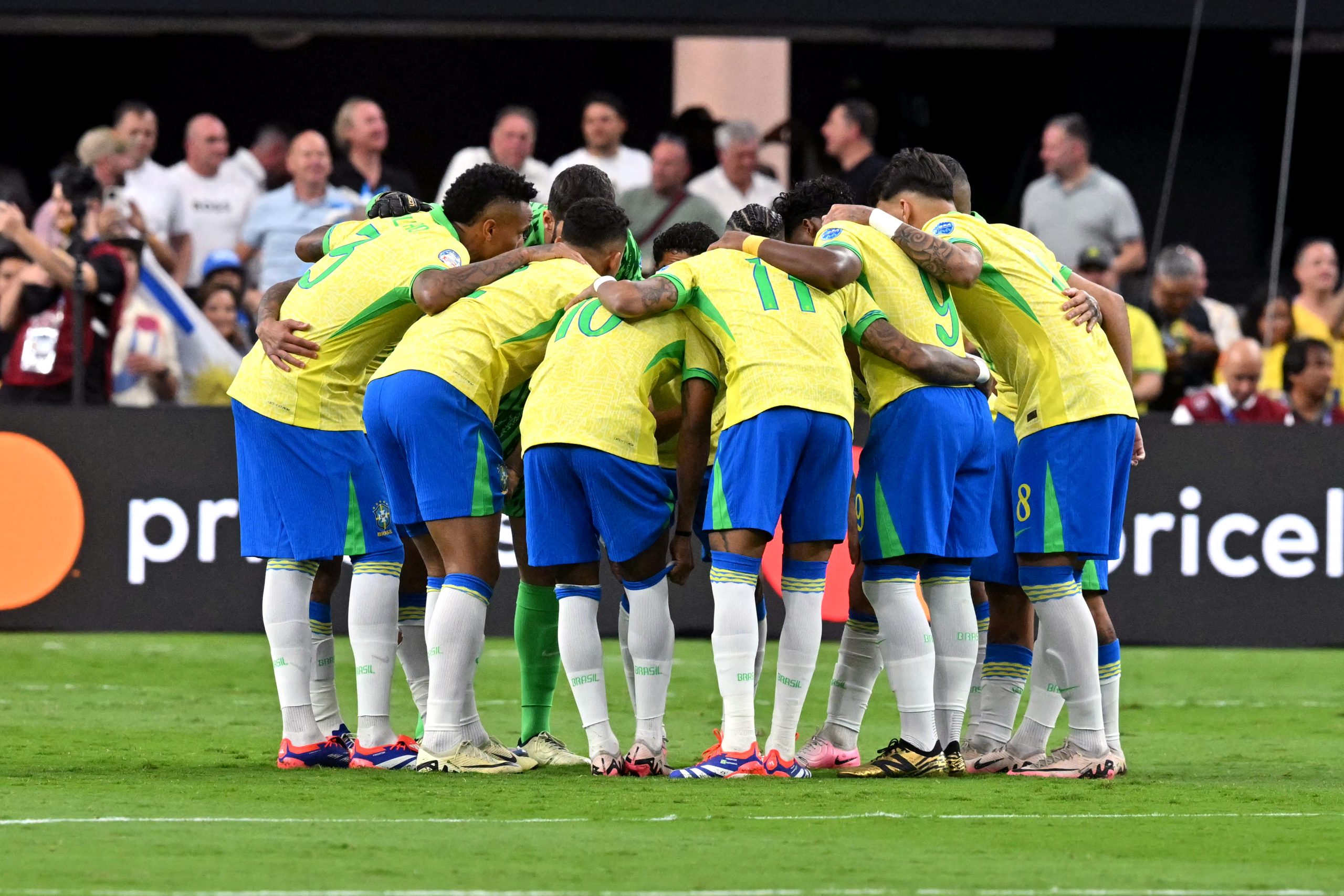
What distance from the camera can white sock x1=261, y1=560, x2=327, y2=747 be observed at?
284 inches

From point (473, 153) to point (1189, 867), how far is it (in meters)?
9.45

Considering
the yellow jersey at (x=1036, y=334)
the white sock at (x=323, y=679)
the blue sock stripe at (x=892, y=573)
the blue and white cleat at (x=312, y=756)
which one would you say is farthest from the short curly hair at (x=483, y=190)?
the blue and white cleat at (x=312, y=756)

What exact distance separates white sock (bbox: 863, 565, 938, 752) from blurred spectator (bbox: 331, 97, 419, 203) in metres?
7.40

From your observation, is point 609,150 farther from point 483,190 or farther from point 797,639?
point 797,639

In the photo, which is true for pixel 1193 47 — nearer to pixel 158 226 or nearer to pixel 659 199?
pixel 659 199

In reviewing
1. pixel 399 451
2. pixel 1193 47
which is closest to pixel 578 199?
pixel 399 451

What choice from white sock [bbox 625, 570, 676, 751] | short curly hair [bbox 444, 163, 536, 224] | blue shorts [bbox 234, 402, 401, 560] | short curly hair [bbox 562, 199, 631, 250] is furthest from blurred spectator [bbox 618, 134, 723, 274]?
white sock [bbox 625, 570, 676, 751]

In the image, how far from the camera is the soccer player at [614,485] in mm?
6777

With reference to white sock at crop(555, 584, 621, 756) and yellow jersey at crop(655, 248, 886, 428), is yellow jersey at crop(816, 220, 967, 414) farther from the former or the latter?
white sock at crop(555, 584, 621, 756)

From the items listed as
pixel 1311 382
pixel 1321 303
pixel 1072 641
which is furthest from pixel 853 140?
pixel 1072 641

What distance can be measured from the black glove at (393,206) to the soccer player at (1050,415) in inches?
66.9

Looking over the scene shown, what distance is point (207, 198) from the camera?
1384cm

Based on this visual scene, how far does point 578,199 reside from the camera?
7406 mm

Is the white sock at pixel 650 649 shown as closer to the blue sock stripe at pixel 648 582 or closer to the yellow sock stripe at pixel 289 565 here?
the blue sock stripe at pixel 648 582
